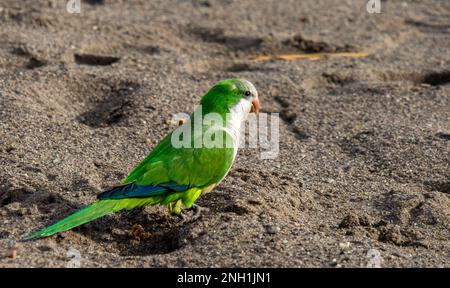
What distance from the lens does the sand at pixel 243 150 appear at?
442 centimetres

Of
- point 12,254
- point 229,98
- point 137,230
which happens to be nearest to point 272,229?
point 137,230

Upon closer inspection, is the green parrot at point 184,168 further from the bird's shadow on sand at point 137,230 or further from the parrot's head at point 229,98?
the bird's shadow on sand at point 137,230

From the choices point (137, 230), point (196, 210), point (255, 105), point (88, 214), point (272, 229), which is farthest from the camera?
point (255, 105)

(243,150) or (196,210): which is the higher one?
(243,150)

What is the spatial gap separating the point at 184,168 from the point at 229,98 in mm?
629

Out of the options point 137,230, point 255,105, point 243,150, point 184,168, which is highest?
point 255,105

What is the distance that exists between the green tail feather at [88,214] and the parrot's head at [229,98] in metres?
0.82

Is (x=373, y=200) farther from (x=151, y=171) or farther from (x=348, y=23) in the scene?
(x=348, y=23)

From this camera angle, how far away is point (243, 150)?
589cm

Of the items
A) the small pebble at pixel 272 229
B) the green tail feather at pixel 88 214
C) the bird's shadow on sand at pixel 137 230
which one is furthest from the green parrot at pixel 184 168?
the small pebble at pixel 272 229

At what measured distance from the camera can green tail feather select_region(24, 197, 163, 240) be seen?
423cm

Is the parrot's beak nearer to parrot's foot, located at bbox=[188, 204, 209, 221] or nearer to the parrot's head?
the parrot's head

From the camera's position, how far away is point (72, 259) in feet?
13.5

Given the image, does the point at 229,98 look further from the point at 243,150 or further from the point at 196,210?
the point at 243,150
